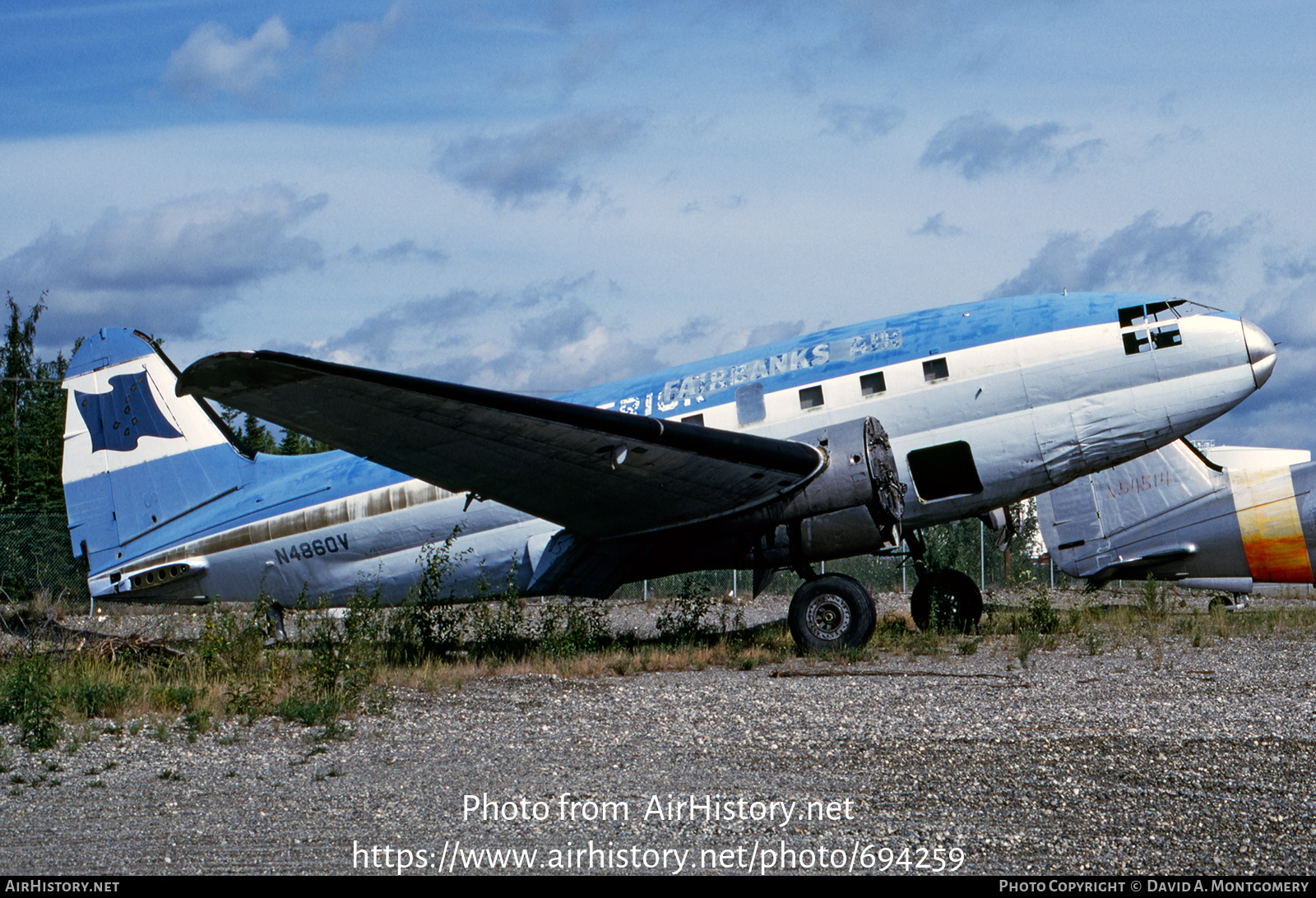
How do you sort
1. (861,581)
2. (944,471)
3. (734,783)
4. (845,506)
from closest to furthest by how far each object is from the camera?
(734,783) → (845,506) → (944,471) → (861,581)

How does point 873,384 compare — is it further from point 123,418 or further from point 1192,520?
point 123,418

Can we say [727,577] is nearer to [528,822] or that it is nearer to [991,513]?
[991,513]

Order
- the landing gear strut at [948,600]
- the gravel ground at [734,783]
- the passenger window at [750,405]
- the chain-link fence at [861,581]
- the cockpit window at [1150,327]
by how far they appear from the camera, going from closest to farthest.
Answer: the gravel ground at [734,783] < the cockpit window at [1150,327] < the passenger window at [750,405] < the landing gear strut at [948,600] < the chain-link fence at [861,581]

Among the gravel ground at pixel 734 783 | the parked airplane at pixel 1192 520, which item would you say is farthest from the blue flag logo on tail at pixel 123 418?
the parked airplane at pixel 1192 520

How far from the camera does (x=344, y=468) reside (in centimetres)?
1449

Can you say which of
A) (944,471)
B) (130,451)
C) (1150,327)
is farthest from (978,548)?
(130,451)

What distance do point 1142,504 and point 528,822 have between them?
16.3 m

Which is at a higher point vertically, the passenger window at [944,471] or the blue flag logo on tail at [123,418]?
the blue flag logo on tail at [123,418]

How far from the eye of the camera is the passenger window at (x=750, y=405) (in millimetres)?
12867

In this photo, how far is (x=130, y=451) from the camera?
1562 cm

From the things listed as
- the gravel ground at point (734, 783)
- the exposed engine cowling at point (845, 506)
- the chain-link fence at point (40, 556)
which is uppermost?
the chain-link fence at point (40, 556)

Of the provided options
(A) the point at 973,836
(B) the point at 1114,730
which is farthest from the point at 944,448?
(A) the point at 973,836

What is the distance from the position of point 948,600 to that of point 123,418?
12.5 metres

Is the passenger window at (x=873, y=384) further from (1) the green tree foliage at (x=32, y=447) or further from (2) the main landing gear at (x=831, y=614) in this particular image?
(1) the green tree foliage at (x=32, y=447)
